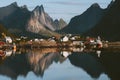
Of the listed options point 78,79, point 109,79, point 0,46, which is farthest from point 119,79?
point 0,46

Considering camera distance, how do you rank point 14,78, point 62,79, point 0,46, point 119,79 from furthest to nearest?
1. point 0,46
2. point 14,78
3. point 62,79
4. point 119,79

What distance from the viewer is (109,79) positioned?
44.2 m

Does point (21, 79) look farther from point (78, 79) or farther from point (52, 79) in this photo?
point (78, 79)

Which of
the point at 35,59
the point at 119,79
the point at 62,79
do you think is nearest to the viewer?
the point at 119,79

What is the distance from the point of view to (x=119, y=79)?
41.3m

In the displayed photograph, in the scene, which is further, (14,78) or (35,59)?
(35,59)

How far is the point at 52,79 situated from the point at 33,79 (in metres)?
2.71

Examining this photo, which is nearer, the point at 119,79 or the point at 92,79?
the point at 119,79

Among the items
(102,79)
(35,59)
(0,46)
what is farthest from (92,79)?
(0,46)

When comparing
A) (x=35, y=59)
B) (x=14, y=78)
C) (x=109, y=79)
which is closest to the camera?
(x=109, y=79)

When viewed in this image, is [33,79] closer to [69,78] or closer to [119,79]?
[69,78]

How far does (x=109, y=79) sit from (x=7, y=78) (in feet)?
44.3

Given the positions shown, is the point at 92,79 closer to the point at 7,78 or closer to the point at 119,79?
the point at 119,79

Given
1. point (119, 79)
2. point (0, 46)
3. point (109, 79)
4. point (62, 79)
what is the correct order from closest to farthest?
point (119, 79), point (109, 79), point (62, 79), point (0, 46)
